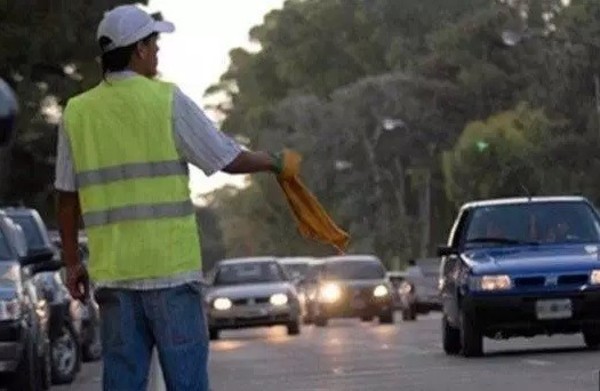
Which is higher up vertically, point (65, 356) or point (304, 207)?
point (304, 207)

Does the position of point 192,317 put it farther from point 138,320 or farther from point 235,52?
point 235,52

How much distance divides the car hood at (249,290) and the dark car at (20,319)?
73.4 ft

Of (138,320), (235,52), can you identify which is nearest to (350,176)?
(235,52)

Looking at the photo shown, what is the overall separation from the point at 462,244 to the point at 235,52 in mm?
105562

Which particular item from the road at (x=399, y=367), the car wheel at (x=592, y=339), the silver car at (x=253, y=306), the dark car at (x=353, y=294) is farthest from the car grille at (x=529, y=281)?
the dark car at (x=353, y=294)

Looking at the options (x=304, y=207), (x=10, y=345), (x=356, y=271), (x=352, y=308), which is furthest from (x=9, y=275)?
(x=356, y=271)

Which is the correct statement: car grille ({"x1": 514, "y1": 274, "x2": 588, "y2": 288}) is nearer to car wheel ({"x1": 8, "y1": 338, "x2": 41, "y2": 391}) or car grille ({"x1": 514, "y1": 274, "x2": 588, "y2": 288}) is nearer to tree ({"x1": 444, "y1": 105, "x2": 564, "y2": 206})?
car wheel ({"x1": 8, "y1": 338, "x2": 41, "y2": 391})

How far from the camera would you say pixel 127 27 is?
362 inches

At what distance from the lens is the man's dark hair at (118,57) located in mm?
9211

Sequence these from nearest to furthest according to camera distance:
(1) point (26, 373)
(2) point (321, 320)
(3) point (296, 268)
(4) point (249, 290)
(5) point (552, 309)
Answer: (1) point (26, 373)
(5) point (552, 309)
(4) point (249, 290)
(2) point (321, 320)
(3) point (296, 268)

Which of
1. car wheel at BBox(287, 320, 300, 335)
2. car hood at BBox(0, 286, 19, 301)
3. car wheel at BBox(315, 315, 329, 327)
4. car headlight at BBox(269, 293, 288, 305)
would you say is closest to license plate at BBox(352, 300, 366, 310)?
car wheel at BBox(315, 315, 329, 327)

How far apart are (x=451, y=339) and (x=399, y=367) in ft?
6.95

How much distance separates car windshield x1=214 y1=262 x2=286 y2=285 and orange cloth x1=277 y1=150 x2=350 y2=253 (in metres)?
36.7

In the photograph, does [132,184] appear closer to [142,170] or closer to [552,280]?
[142,170]
